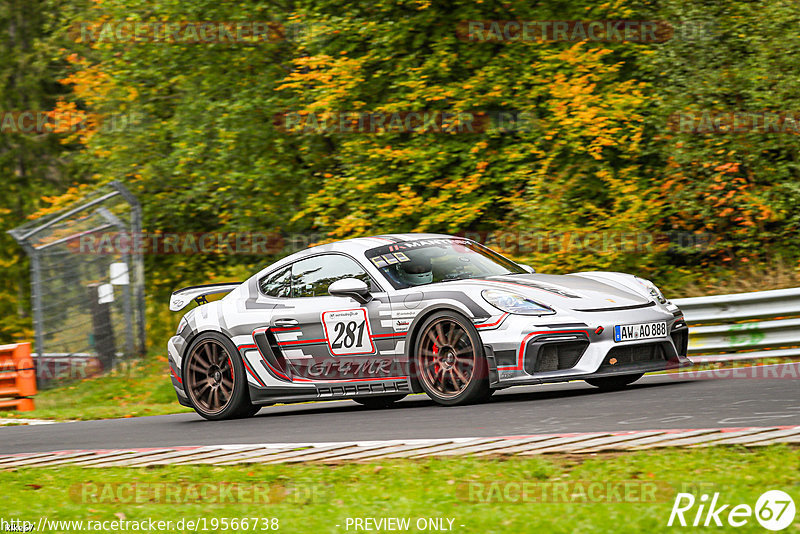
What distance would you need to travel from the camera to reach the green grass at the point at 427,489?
4172 mm

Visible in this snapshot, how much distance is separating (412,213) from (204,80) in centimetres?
540

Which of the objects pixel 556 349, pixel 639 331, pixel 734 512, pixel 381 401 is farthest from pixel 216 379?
pixel 734 512

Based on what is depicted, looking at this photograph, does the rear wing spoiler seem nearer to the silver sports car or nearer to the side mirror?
the silver sports car

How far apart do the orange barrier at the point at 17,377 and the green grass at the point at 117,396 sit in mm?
249

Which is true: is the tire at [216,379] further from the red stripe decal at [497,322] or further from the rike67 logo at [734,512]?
the rike67 logo at [734,512]

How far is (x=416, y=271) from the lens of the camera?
8.40 m

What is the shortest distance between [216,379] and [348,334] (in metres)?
1.57

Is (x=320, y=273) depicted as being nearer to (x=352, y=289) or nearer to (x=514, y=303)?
(x=352, y=289)

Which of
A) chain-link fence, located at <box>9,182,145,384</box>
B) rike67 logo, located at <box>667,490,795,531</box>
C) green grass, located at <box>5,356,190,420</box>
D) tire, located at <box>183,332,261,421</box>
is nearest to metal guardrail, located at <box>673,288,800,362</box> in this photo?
tire, located at <box>183,332,261,421</box>

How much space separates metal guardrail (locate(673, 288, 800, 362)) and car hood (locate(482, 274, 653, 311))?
2.39 meters

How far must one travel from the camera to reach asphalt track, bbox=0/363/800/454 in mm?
6422

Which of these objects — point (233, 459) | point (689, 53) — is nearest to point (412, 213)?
point (689, 53)

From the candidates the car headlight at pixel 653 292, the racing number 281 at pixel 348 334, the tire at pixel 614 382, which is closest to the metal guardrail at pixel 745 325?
the tire at pixel 614 382

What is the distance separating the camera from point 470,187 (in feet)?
51.8
